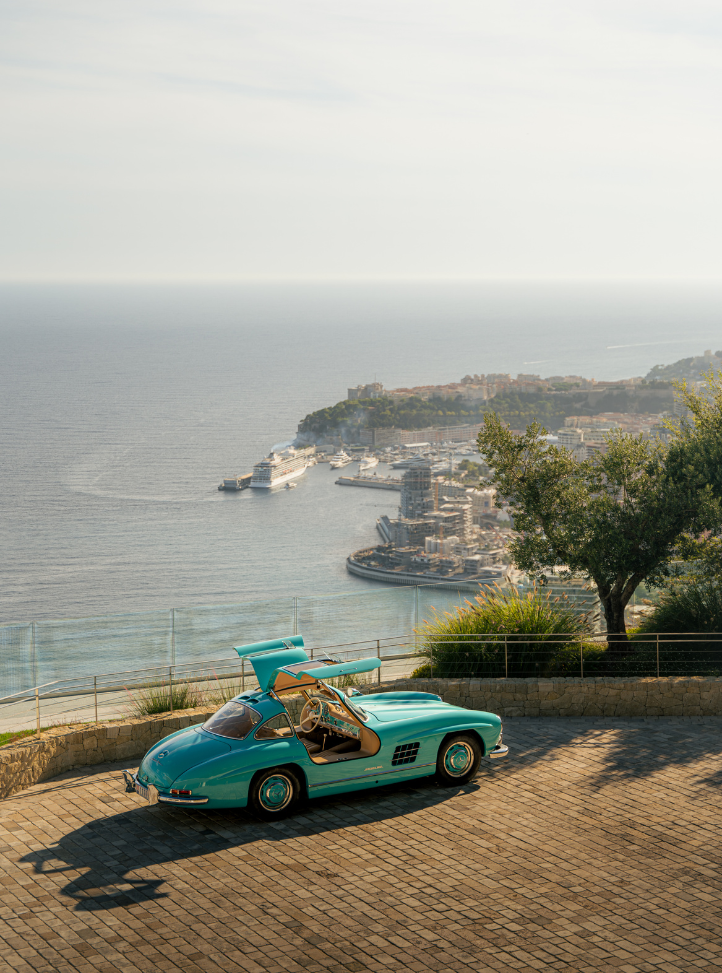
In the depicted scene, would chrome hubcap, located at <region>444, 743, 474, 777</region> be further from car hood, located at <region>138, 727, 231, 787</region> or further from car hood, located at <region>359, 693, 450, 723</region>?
car hood, located at <region>138, 727, 231, 787</region>

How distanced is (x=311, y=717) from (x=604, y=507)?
5429 mm

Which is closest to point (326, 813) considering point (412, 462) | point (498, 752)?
point (498, 752)

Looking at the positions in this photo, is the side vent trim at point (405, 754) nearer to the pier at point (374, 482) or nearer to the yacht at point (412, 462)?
the yacht at point (412, 462)

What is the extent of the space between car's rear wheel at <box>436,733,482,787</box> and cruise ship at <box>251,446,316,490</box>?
4058 inches

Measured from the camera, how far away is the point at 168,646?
1294 centimetres

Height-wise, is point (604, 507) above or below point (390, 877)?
above

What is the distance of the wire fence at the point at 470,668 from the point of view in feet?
34.9

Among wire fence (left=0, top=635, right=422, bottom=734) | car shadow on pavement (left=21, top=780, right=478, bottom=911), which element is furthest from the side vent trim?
wire fence (left=0, top=635, right=422, bottom=734)

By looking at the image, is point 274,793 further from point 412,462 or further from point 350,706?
point 412,462

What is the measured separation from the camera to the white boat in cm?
12362

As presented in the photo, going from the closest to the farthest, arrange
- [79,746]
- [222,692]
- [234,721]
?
[234,721] < [79,746] < [222,692]

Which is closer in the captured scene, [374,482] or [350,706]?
[350,706]

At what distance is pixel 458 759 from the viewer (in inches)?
334

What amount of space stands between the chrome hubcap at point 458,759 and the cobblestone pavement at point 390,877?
19 cm
